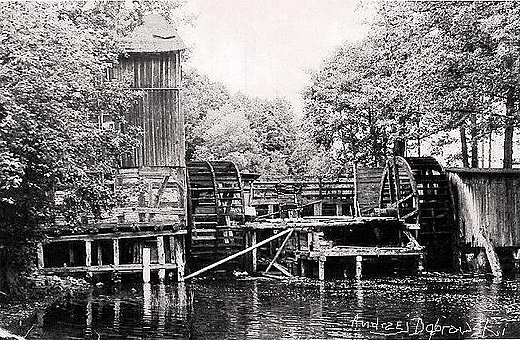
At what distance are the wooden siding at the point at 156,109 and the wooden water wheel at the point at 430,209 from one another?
8069 mm

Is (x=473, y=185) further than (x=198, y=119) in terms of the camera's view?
No

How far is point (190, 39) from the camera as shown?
41.6 meters

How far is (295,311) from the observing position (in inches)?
656

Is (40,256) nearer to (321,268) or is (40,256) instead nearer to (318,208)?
(321,268)

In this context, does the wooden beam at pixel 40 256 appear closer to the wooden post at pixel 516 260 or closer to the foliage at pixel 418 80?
the foliage at pixel 418 80

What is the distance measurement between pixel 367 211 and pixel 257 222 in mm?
7074

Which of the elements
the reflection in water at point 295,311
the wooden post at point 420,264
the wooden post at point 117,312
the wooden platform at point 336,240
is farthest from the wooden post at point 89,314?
the wooden post at point 420,264

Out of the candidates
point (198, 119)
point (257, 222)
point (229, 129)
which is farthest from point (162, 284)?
point (198, 119)

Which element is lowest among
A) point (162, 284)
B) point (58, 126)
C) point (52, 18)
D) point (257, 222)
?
point (162, 284)

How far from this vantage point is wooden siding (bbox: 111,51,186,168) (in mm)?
28391

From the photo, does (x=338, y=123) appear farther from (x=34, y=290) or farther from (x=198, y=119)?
(x=34, y=290)

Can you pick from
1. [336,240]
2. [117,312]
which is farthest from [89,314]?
[336,240]
